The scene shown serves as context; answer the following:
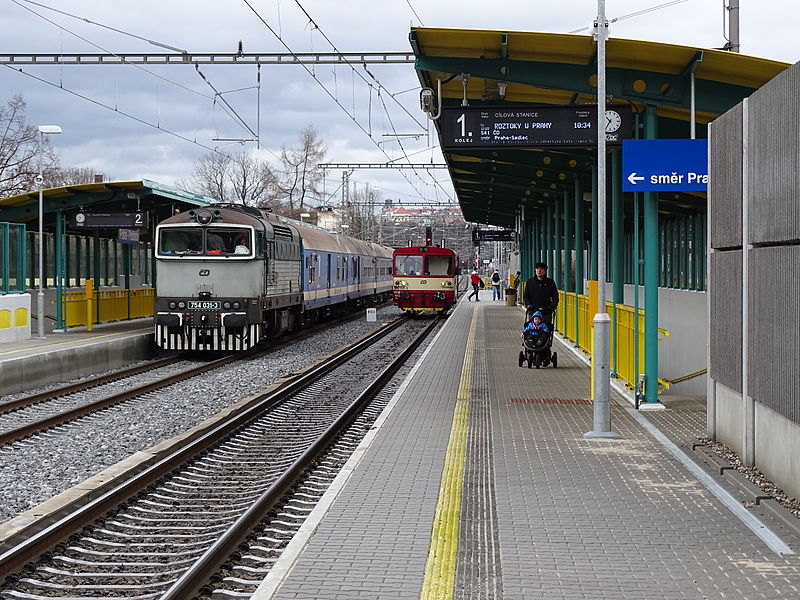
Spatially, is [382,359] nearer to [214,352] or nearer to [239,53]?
[214,352]

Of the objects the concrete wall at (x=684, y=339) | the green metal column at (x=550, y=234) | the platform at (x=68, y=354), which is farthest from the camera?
the green metal column at (x=550, y=234)

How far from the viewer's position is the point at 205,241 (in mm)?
22125

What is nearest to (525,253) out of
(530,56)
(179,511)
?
(530,56)

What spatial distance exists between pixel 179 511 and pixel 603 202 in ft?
17.8

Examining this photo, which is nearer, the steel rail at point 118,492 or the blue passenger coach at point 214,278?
the steel rail at point 118,492

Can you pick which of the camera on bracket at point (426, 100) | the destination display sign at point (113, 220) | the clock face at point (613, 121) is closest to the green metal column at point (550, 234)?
the destination display sign at point (113, 220)

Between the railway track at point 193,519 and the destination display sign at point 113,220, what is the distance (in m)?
12.3

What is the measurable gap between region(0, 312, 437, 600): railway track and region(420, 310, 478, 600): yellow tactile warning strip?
1092 mm

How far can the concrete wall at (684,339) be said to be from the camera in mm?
17250

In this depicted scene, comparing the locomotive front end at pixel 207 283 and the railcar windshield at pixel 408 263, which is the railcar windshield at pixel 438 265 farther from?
the locomotive front end at pixel 207 283

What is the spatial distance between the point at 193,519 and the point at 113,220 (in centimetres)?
1792

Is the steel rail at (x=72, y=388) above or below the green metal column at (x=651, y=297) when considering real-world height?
below

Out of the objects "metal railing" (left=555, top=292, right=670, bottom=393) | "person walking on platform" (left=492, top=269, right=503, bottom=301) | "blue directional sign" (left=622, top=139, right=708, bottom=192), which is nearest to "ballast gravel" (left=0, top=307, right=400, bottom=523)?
"metal railing" (left=555, top=292, right=670, bottom=393)

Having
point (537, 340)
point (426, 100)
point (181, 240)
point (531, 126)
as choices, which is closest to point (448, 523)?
point (531, 126)
